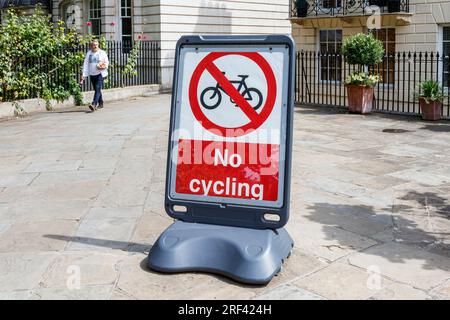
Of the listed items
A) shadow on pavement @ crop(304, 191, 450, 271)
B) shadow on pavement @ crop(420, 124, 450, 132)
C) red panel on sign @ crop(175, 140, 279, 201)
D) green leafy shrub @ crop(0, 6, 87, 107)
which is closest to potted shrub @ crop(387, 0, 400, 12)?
shadow on pavement @ crop(420, 124, 450, 132)

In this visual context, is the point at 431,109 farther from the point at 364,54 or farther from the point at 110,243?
the point at 110,243

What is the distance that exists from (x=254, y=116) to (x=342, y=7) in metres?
15.4

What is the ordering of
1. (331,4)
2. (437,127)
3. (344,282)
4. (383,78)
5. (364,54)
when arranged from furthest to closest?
(331,4), (383,78), (364,54), (437,127), (344,282)

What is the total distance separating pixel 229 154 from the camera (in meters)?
4.70

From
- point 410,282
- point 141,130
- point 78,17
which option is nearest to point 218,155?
point 410,282

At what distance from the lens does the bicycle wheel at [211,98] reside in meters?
4.71

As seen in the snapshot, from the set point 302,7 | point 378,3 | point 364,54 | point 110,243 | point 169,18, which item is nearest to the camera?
point 110,243

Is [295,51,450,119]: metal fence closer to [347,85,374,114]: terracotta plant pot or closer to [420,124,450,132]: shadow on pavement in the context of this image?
[347,85,374,114]: terracotta plant pot

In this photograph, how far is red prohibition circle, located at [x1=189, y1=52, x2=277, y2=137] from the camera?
4586mm

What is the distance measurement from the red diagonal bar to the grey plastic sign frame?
17 cm

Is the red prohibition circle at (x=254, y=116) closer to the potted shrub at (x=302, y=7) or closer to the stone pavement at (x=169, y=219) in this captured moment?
the stone pavement at (x=169, y=219)

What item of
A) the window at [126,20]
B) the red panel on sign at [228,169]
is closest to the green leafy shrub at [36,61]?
the window at [126,20]

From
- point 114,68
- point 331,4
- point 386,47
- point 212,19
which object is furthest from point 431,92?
point 212,19
